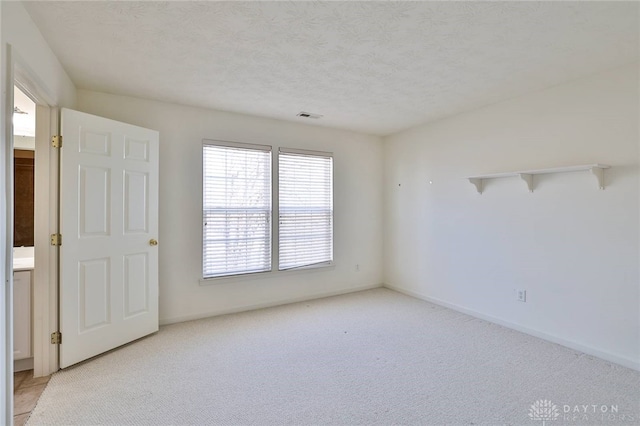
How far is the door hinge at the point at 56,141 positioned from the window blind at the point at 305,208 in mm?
2285

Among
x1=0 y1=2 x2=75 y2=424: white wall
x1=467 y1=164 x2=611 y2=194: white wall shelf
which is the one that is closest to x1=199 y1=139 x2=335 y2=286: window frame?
x1=0 y1=2 x2=75 y2=424: white wall

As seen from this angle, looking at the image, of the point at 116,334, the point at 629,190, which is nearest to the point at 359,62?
the point at 629,190

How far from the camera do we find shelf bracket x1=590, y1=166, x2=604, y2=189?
8.74 feet

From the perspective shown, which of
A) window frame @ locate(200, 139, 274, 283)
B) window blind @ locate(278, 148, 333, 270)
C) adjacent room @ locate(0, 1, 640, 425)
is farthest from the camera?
window blind @ locate(278, 148, 333, 270)

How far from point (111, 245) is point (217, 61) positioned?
1.88 m

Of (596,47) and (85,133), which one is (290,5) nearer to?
(85,133)

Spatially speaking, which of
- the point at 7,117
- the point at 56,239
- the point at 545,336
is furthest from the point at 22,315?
the point at 545,336

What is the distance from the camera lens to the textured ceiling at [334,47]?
189 cm

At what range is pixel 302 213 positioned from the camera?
4.39m

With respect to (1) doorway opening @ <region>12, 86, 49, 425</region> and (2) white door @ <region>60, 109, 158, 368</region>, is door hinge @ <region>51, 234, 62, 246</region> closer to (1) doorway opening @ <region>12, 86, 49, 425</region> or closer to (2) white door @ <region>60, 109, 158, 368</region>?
(2) white door @ <region>60, 109, 158, 368</region>

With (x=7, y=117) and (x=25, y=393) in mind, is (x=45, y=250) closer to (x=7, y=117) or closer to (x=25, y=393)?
(x=25, y=393)

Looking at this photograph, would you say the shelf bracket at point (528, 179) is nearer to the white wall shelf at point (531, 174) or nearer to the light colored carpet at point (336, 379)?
the white wall shelf at point (531, 174)

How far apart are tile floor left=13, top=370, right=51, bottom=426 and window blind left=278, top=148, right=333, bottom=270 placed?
2.51m

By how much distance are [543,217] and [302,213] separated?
2.80 metres
